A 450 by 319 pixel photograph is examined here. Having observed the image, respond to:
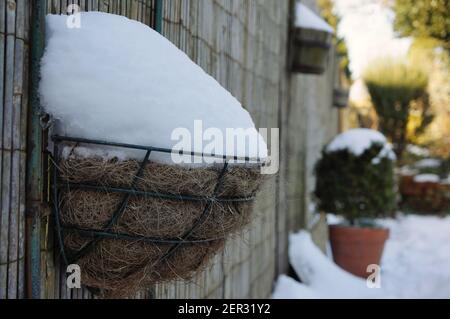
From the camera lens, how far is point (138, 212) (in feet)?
4.77

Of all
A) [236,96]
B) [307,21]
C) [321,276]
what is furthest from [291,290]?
[307,21]

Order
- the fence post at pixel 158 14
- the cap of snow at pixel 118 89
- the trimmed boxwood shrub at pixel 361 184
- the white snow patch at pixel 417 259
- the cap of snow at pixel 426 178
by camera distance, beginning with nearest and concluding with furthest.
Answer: the cap of snow at pixel 118 89 < the fence post at pixel 158 14 < the white snow patch at pixel 417 259 < the trimmed boxwood shrub at pixel 361 184 < the cap of snow at pixel 426 178

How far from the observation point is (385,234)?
6.77m

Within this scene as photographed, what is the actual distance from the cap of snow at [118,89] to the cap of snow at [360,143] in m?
5.45

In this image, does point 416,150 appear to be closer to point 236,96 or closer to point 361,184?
point 361,184

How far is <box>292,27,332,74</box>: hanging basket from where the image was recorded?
18.1ft

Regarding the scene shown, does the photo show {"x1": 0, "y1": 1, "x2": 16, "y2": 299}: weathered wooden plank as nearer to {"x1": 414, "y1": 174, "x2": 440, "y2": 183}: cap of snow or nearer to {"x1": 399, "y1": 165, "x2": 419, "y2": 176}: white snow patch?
{"x1": 414, "y1": 174, "x2": 440, "y2": 183}: cap of snow

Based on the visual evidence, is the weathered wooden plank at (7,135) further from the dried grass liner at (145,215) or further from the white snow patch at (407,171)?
the white snow patch at (407,171)

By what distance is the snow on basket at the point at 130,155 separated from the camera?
140 centimetres

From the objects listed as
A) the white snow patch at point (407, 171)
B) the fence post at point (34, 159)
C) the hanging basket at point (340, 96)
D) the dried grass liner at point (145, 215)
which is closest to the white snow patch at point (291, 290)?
the dried grass liner at point (145, 215)

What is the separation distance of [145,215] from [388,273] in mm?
5885

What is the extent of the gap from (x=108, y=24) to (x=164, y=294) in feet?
4.05

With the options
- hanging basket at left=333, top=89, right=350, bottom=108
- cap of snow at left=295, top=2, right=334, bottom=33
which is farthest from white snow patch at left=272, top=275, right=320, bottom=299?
hanging basket at left=333, top=89, right=350, bottom=108
